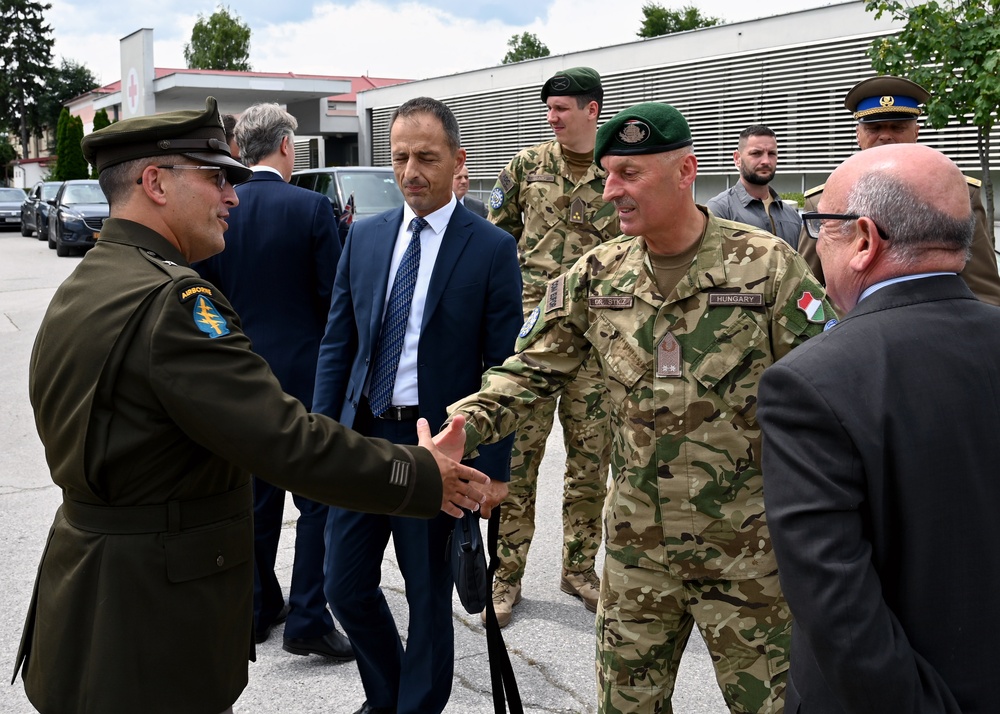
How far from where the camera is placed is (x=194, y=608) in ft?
7.54

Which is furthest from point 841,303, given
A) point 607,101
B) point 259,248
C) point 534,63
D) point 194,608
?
point 534,63

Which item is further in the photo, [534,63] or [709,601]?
[534,63]

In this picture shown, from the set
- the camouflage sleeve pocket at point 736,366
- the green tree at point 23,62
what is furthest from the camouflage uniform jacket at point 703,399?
the green tree at point 23,62

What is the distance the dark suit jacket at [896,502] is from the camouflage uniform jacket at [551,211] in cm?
333

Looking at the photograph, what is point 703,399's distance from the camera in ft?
9.04

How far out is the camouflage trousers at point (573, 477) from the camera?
486 centimetres

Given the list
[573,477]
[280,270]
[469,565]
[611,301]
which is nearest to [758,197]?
[573,477]

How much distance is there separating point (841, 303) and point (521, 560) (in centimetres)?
313

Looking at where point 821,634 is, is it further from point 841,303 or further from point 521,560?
point 521,560

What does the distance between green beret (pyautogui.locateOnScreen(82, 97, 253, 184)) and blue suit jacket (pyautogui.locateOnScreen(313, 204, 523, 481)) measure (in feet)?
3.47

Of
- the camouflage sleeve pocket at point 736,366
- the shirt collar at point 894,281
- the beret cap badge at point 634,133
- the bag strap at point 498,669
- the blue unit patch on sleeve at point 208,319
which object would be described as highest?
the beret cap badge at point 634,133

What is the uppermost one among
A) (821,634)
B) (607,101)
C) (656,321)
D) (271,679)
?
(607,101)

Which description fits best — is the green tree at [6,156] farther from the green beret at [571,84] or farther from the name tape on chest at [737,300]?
the name tape on chest at [737,300]

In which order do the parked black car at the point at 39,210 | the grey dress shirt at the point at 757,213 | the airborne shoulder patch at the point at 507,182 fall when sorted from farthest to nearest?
the parked black car at the point at 39,210 < the grey dress shirt at the point at 757,213 < the airborne shoulder patch at the point at 507,182
